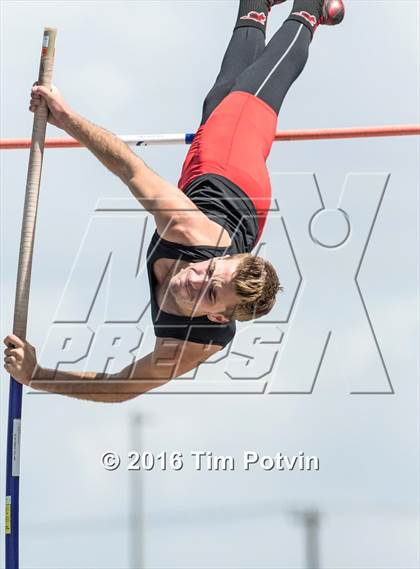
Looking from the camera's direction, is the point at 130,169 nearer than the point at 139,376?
Yes

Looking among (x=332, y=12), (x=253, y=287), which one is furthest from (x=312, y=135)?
(x=253, y=287)

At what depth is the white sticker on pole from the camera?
603cm

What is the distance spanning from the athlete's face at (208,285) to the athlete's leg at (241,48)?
1.14 m

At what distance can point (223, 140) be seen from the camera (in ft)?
21.6

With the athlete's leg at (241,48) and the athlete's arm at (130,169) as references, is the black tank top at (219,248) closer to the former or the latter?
the athlete's arm at (130,169)

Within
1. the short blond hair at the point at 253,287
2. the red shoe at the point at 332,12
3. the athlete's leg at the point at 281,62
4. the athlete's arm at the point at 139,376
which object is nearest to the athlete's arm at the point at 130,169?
the short blond hair at the point at 253,287

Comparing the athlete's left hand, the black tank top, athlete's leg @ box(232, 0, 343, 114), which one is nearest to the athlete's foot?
athlete's leg @ box(232, 0, 343, 114)

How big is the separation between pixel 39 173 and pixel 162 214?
2.19 ft

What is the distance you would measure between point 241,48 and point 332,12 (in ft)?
1.96

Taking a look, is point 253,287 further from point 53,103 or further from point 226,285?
point 53,103

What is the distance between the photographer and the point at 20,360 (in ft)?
19.2

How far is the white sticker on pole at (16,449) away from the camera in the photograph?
19.8 ft

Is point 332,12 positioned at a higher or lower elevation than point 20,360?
higher

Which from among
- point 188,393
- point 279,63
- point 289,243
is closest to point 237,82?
point 279,63
